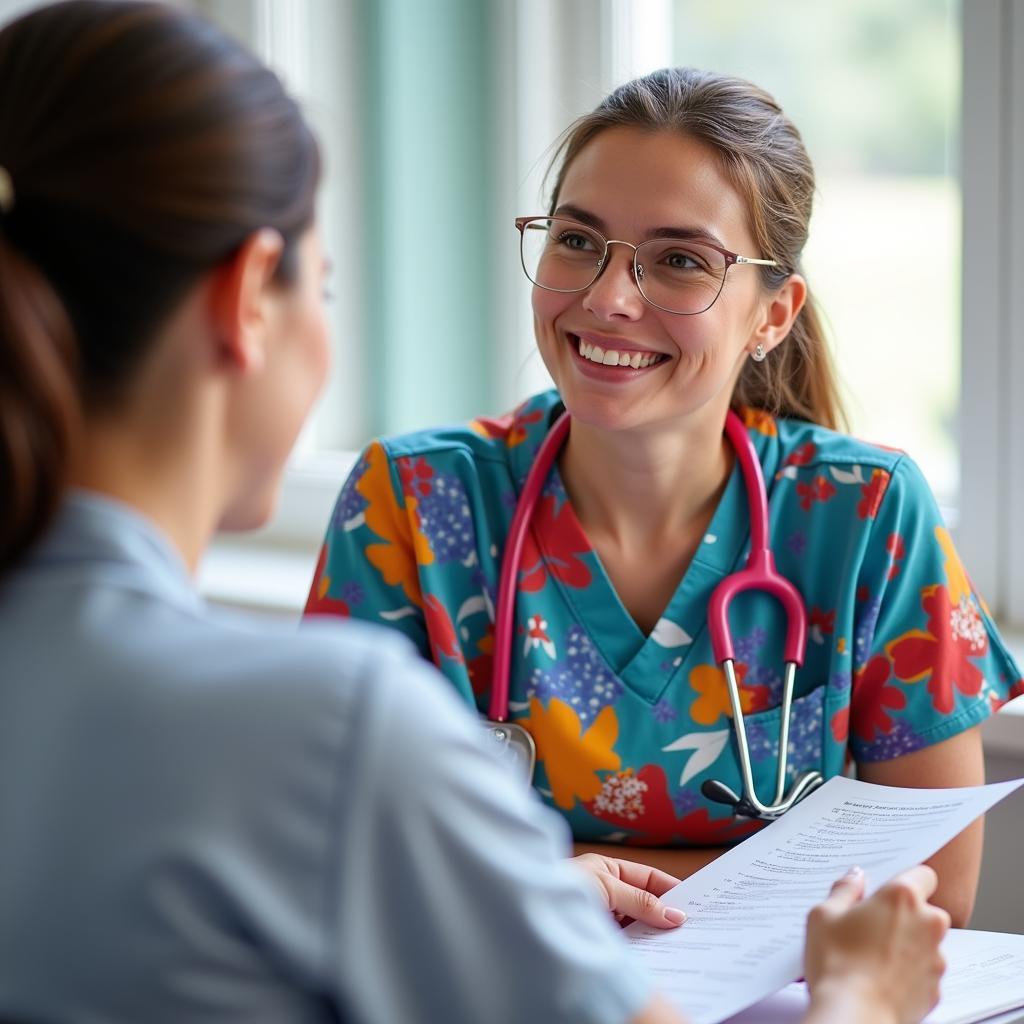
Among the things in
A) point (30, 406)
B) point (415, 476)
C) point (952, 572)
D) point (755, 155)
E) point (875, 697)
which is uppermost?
point (755, 155)

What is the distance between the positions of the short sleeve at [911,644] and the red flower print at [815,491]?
6 cm

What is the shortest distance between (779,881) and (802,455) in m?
0.54

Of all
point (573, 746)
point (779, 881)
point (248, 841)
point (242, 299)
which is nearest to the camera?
point (248, 841)

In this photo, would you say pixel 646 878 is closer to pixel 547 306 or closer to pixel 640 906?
pixel 640 906

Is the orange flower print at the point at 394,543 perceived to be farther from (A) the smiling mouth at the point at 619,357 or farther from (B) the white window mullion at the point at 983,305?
(B) the white window mullion at the point at 983,305

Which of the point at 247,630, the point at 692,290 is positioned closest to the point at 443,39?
the point at 692,290

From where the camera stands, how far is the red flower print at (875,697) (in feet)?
4.73

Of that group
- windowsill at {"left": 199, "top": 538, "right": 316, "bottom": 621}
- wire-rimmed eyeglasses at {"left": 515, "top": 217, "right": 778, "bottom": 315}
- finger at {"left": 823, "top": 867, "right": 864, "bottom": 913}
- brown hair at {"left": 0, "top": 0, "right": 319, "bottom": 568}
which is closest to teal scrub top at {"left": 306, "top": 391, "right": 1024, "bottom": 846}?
wire-rimmed eyeglasses at {"left": 515, "top": 217, "right": 778, "bottom": 315}

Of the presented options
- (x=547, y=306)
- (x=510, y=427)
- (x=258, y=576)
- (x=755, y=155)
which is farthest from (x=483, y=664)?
(x=258, y=576)

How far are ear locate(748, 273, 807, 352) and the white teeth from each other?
15cm

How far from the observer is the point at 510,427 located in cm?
164

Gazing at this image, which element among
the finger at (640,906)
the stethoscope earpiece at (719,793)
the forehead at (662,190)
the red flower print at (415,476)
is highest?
the forehead at (662,190)

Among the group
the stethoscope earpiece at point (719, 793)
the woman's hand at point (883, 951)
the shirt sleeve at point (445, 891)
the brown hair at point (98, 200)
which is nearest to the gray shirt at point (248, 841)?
the shirt sleeve at point (445, 891)

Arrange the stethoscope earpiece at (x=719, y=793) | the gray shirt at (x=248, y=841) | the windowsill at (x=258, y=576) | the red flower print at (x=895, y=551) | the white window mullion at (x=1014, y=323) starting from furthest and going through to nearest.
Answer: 1. the windowsill at (x=258, y=576)
2. the white window mullion at (x=1014, y=323)
3. the red flower print at (x=895, y=551)
4. the stethoscope earpiece at (x=719, y=793)
5. the gray shirt at (x=248, y=841)
